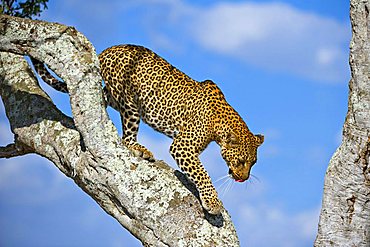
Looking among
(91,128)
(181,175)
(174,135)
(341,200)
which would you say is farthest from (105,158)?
(341,200)

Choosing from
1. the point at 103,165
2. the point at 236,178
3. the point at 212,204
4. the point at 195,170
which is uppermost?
the point at 236,178

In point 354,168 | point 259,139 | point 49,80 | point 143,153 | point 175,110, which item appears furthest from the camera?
point 49,80

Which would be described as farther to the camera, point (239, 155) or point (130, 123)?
point (130, 123)

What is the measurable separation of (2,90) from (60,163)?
127 cm

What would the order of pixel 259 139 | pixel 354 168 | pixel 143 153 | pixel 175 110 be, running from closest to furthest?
1. pixel 354 168
2. pixel 143 153
3. pixel 259 139
4. pixel 175 110

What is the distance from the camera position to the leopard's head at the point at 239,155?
7531mm

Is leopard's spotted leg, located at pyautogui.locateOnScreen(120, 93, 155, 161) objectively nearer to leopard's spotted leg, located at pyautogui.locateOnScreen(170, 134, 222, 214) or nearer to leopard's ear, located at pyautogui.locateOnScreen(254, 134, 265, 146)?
leopard's spotted leg, located at pyautogui.locateOnScreen(170, 134, 222, 214)

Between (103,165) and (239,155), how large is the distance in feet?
5.01

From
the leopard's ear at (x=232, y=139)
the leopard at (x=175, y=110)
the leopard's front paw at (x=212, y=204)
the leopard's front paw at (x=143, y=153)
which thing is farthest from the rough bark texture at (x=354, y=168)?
the leopard's front paw at (x=143, y=153)

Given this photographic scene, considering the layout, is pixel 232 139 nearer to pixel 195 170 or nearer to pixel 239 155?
pixel 239 155

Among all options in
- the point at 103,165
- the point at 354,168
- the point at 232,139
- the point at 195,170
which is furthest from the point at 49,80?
the point at 354,168

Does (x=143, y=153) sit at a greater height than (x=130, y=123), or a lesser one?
lesser

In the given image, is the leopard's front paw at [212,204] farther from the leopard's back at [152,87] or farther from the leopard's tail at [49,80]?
the leopard's tail at [49,80]

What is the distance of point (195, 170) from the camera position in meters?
7.29
